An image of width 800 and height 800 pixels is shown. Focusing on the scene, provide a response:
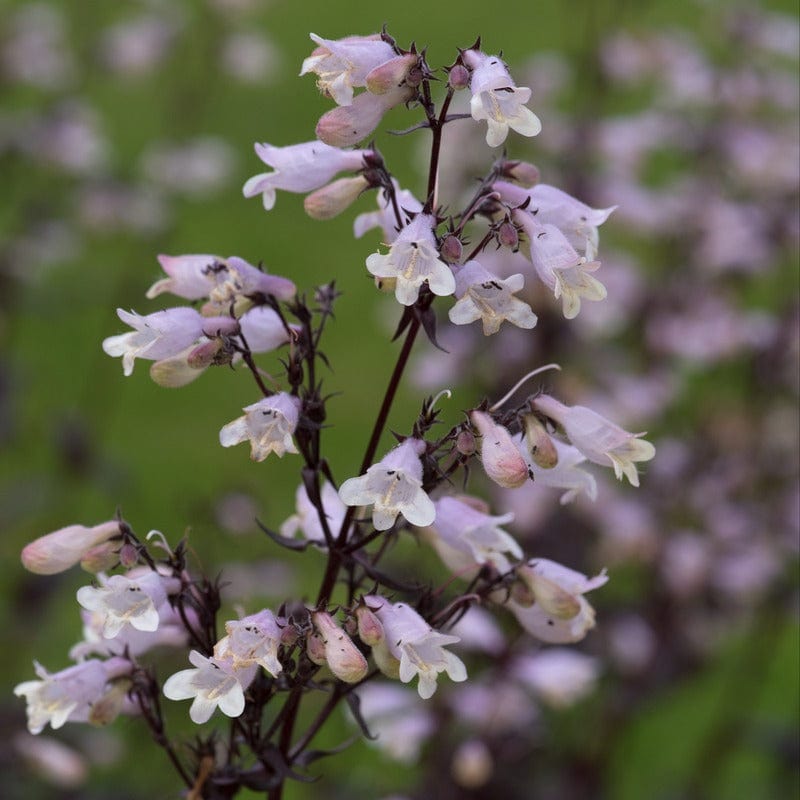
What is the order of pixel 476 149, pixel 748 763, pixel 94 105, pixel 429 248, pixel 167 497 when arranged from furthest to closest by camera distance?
pixel 94 105, pixel 167 497, pixel 748 763, pixel 476 149, pixel 429 248

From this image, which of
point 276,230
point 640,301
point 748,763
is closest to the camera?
point 640,301

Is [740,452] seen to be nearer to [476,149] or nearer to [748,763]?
[476,149]

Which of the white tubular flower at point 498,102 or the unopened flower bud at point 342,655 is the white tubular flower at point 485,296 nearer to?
the white tubular flower at point 498,102

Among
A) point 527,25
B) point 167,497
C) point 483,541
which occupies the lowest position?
point 167,497

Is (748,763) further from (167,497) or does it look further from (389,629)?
(389,629)

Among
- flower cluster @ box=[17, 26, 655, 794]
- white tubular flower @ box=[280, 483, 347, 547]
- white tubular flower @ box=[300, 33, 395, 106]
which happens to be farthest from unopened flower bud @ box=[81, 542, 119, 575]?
white tubular flower @ box=[300, 33, 395, 106]

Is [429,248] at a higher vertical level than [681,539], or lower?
higher

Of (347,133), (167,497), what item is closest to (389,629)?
(347,133)

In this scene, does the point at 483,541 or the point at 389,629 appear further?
the point at 483,541
